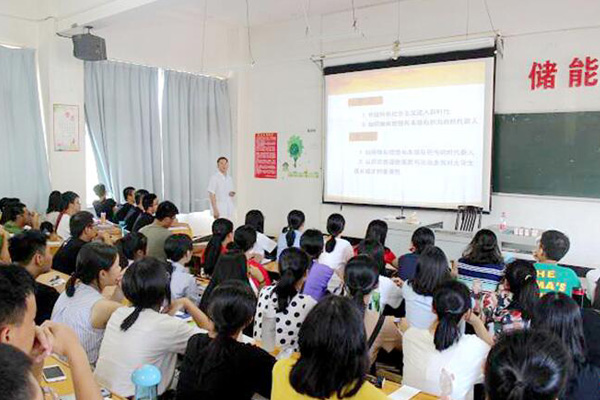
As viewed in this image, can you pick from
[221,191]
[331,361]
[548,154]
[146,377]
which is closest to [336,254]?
[146,377]

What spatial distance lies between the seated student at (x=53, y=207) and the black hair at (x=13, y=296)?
429 cm

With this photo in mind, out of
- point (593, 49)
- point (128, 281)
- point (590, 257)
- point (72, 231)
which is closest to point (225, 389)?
point (128, 281)

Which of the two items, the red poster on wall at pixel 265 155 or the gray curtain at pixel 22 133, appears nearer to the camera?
the gray curtain at pixel 22 133

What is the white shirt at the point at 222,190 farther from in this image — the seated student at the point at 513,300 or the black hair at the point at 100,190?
the seated student at the point at 513,300

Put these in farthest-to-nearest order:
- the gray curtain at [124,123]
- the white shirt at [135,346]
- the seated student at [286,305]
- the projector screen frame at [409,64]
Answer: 1. the gray curtain at [124,123]
2. the projector screen frame at [409,64]
3. the seated student at [286,305]
4. the white shirt at [135,346]

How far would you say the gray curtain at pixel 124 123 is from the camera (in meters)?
6.52

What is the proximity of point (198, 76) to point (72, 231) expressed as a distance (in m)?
4.45

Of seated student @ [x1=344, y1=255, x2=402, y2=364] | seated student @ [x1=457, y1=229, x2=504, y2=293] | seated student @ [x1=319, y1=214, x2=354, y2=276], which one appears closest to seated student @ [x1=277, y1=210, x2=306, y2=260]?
seated student @ [x1=319, y1=214, x2=354, y2=276]

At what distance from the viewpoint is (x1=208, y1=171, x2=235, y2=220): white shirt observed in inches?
282

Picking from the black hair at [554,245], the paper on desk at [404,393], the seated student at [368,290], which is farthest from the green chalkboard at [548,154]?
the paper on desk at [404,393]

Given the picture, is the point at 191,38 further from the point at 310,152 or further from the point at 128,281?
the point at 128,281

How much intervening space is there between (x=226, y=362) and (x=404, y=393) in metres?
0.70

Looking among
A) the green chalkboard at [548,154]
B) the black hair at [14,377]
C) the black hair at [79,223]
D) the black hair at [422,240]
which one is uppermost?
the green chalkboard at [548,154]

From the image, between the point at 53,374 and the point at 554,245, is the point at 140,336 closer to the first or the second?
the point at 53,374
